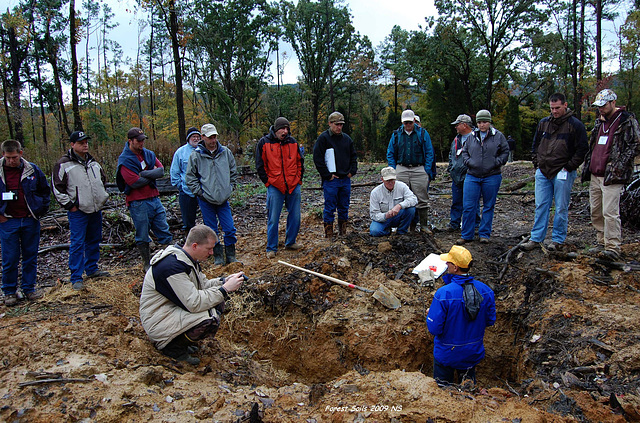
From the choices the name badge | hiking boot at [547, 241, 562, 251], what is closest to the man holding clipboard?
hiking boot at [547, 241, 562, 251]

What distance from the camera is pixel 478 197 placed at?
5.93 m

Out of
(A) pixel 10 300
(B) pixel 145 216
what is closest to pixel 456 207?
(B) pixel 145 216

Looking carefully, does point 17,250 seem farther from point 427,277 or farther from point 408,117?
point 408,117

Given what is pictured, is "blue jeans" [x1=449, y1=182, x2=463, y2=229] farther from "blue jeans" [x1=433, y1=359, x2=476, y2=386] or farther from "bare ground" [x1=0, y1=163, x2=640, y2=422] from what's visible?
"blue jeans" [x1=433, y1=359, x2=476, y2=386]

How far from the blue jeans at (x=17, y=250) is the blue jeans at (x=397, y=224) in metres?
4.79

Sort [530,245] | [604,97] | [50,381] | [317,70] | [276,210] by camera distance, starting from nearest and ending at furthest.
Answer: [50,381]
[604,97]
[530,245]
[276,210]
[317,70]

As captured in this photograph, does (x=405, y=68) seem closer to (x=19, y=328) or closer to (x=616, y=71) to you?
(x=616, y=71)

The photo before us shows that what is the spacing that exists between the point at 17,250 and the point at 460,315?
17.3 ft

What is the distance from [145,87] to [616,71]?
42.5 metres

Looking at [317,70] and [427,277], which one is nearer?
[427,277]

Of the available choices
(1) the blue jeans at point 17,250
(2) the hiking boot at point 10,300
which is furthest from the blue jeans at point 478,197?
(2) the hiking boot at point 10,300

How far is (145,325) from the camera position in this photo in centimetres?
335

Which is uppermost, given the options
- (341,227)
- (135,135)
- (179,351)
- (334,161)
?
(135,135)

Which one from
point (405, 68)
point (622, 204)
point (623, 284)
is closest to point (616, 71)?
point (405, 68)
